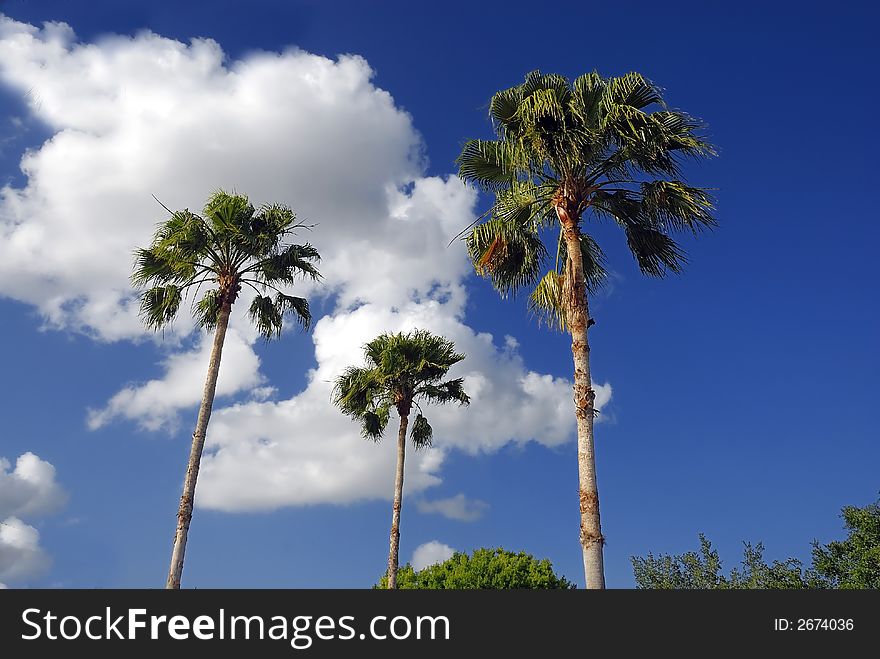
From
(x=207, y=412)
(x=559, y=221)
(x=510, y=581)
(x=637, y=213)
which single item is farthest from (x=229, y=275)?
(x=510, y=581)

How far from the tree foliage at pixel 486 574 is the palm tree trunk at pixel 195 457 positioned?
22.5 m

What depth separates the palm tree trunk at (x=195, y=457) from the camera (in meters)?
18.2

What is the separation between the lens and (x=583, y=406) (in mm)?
12820

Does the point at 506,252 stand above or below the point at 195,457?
above

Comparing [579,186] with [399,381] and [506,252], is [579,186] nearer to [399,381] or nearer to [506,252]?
[506,252]

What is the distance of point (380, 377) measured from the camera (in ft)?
89.9

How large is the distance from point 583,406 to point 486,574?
31161 millimetres

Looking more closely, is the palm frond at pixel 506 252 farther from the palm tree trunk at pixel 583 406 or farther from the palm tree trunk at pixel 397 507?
the palm tree trunk at pixel 397 507

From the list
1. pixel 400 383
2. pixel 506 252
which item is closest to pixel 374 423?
pixel 400 383

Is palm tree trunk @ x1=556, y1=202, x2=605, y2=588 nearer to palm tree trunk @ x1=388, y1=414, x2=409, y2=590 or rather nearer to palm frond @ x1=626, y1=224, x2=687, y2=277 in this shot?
palm frond @ x1=626, y1=224, x2=687, y2=277

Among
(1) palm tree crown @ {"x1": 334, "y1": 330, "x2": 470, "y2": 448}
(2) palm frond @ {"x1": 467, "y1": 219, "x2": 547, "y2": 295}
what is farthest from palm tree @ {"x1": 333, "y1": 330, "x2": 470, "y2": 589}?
(2) palm frond @ {"x1": 467, "y1": 219, "x2": 547, "y2": 295}
